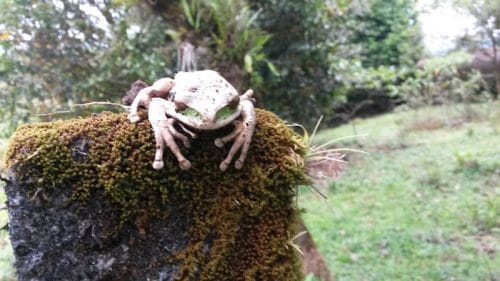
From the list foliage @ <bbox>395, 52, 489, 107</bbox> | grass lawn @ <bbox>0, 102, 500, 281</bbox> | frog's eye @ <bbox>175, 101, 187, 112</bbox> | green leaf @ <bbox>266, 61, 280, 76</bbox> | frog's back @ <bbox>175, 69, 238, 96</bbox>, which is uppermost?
frog's back @ <bbox>175, 69, 238, 96</bbox>

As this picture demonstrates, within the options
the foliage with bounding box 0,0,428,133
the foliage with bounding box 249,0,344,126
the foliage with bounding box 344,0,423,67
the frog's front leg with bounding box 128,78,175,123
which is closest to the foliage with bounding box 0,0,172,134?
the foliage with bounding box 0,0,428,133

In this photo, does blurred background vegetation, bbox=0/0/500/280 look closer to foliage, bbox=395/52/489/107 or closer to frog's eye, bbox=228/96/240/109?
foliage, bbox=395/52/489/107

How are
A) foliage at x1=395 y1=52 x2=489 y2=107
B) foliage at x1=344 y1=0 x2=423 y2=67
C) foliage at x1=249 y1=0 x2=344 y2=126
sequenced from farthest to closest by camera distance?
1. foliage at x1=344 y1=0 x2=423 y2=67
2. foliage at x1=395 y1=52 x2=489 y2=107
3. foliage at x1=249 y1=0 x2=344 y2=126

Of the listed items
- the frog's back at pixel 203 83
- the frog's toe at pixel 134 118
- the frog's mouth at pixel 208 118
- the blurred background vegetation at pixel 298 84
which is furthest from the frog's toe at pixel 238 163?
the blurred background vegetation at pixel 298 84

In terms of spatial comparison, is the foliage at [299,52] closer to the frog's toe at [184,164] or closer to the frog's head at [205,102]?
the frog's head at [205,102]

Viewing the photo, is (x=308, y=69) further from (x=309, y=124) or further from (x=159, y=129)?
(x=159, y=129)

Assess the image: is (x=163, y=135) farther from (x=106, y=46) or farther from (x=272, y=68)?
(x=272, y=68)

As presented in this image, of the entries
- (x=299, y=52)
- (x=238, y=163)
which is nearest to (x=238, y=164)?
(x=238, y=163)
